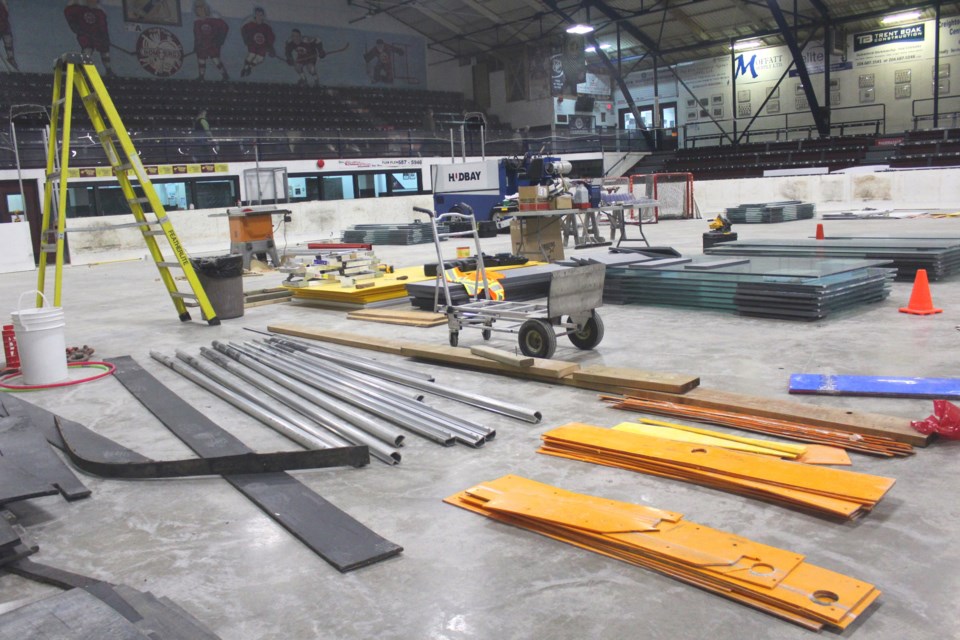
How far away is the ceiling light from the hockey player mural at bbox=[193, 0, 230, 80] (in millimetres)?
24449

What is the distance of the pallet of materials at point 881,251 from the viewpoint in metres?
9.02

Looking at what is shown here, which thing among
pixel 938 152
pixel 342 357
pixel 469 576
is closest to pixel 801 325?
pixel 342 357

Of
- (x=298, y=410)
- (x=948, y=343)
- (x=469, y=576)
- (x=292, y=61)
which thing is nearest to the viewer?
(x=469, y=576)

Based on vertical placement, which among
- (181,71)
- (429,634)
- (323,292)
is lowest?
(429,634)

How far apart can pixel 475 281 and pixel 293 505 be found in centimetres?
435

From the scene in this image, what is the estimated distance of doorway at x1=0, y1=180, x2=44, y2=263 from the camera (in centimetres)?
1855

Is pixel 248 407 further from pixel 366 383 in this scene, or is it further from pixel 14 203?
pixel 14 203

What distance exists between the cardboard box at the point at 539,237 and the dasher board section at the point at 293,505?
803 centimetres

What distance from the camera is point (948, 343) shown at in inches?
235

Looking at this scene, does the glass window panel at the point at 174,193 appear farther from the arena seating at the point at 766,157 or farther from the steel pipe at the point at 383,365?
the arena seating at the point at 766,157

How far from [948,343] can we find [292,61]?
3059cm

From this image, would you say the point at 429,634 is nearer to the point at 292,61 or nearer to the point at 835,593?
the point at 835,593

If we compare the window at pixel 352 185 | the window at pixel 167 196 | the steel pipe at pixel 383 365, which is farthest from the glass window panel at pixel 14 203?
the steel pipe at pixel 383 365

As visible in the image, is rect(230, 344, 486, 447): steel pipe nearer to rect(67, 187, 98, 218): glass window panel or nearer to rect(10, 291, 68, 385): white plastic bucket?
rect(10, 291, 68, 385): white plastic bucket
